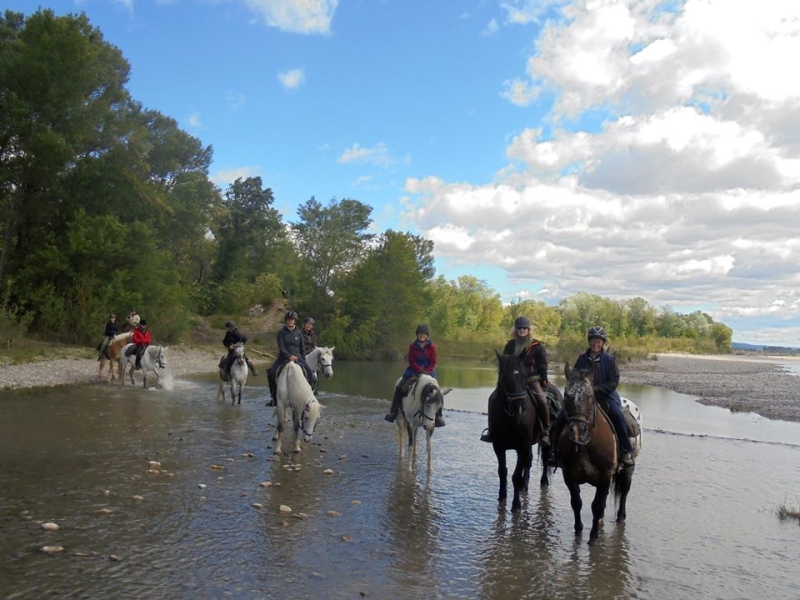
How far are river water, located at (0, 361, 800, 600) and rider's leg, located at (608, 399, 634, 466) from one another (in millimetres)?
1235

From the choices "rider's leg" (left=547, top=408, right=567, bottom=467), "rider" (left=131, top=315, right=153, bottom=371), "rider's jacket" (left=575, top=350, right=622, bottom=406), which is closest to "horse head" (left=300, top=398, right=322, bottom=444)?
"rider's leg" (left=547, top=408, right=567, bottom=467)

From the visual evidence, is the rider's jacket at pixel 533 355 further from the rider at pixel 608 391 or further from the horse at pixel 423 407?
the horse at pixel 423 407

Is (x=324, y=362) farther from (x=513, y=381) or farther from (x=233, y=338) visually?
(x=513, y=381)

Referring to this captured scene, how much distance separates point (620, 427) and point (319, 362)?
843 centimetres

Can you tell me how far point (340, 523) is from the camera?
7832 millimetres

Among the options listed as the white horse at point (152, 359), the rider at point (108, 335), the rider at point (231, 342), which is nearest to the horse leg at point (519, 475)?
the rider at point (231, 342)

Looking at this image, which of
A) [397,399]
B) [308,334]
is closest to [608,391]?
[397,399]

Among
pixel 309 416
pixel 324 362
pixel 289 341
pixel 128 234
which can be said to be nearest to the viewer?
pixel 309 416

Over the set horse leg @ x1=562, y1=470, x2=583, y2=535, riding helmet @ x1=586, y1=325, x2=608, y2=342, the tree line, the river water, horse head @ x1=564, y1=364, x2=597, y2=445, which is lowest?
the river water

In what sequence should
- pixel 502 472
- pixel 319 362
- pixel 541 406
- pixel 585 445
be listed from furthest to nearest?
pixel 319 362 < pixel 502 472 < pixel 541 406 < pixel 585 445

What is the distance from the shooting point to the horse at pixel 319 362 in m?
14.5

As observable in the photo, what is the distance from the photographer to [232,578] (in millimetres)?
5887

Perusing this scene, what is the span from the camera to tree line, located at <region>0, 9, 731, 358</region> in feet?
103

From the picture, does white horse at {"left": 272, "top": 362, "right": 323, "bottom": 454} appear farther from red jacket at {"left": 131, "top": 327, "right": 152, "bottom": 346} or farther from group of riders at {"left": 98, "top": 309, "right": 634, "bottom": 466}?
red jacket at {"left": 131, "top": 327, "right": 152, "bottom": 346}
